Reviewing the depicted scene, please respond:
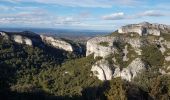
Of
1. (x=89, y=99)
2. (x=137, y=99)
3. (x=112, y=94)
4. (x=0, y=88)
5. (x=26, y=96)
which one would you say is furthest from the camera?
(x=26, y=96)

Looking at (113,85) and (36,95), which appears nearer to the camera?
(113,85)

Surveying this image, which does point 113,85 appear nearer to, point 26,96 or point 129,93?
point 129,93

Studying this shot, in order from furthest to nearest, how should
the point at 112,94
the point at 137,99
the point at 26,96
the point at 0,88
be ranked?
the point at 26,96
the point at 0,88
the point at 137,99
the point at 112,94

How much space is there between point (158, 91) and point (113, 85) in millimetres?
11702

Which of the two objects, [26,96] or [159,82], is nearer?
[159,82]

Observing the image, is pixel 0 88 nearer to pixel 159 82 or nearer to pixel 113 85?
pixel 113 85

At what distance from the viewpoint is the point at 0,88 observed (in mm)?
95188

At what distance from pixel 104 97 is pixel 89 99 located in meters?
17.6

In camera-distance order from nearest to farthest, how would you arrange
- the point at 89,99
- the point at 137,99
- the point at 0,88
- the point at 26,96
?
1. the point at 137,99
2. the point at 0,88
3. the point at 89,99
4. the point at 26,96

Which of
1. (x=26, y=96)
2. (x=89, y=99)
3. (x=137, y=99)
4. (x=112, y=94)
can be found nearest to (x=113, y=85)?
(x=112, y=94)

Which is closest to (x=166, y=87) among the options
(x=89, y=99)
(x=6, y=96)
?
(x=89, y=99)

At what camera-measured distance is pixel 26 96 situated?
4439 inches

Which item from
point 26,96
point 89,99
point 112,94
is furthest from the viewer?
point 26,96

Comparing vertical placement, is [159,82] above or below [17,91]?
above
